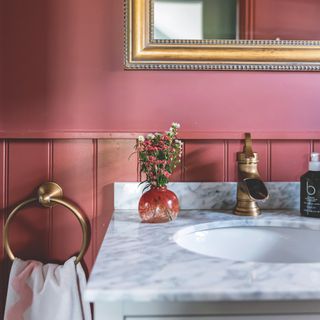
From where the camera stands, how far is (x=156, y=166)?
0.83 meters

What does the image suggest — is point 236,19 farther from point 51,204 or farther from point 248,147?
point 51,204

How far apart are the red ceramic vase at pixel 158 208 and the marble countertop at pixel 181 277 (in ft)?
0.40

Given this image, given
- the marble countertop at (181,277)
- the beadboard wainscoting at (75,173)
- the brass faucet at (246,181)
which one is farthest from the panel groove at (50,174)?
the brass faucet at (246,181)

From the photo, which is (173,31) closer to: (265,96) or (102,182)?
(265,96)

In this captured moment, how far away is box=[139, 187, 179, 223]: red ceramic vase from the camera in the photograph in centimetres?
79

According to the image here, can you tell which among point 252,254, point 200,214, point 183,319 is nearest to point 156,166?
point 200,214

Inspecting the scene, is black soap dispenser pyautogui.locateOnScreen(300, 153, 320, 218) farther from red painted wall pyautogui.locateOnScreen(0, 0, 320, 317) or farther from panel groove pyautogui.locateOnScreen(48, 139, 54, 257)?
panel groove pyautogui.locateOnScreen(48, 139, 54, 257)

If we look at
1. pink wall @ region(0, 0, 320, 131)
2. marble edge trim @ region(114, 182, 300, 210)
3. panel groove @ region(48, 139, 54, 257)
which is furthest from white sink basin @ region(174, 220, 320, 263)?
panel groove @ region(48, 139, 54, 257)

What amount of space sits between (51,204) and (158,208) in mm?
317

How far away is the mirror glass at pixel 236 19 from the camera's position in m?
0.97

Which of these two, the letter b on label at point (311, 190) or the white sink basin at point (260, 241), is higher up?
the letter b on label at point (311, 190)

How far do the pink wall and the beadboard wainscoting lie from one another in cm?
4

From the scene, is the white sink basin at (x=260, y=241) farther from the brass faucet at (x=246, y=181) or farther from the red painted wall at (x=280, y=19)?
the red painted wall at (x=280, y=19)

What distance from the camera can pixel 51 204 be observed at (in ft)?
3.15
